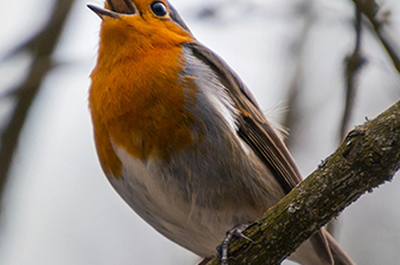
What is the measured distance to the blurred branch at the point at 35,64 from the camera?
2.49 metres

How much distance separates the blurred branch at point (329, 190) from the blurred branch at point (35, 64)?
140 cm

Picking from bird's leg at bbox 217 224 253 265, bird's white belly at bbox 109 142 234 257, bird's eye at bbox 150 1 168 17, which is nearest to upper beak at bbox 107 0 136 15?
bird's eye at bbox 150 1 168 17

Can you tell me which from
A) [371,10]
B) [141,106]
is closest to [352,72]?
[371,10]

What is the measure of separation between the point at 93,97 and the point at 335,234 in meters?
2.00

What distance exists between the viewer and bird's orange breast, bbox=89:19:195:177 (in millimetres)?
2598

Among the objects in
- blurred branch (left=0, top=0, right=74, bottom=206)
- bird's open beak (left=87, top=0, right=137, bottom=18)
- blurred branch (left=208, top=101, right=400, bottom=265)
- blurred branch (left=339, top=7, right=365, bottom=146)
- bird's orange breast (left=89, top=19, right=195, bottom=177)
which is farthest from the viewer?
bird's open beak (left=87, top=0, right=137, bottom=18)

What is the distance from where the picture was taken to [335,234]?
323 centimetres

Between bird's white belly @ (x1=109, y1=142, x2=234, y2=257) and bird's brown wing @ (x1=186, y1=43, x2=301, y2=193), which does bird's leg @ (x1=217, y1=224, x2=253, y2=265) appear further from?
bird's brown wing @ (x1=186, y1=43, x2=301, y2=193)

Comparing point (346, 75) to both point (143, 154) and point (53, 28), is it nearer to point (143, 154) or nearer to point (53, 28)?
point (143, 154)

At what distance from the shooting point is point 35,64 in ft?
9.09

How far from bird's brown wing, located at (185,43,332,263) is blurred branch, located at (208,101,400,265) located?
828 mm

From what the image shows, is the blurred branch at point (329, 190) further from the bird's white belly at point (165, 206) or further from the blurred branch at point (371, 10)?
the blurred branch at point (371, 10)

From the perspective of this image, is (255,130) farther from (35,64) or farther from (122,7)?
(35,64)

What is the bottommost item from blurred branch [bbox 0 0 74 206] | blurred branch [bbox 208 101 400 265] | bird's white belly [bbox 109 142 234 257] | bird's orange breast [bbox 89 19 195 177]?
blurred branch [bbox 208 101 400 265]
